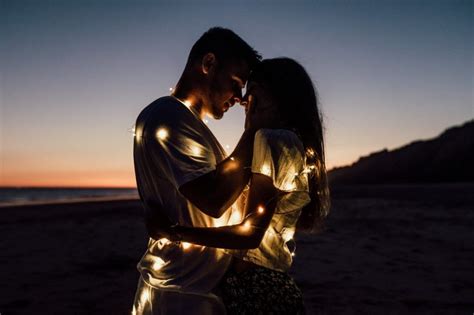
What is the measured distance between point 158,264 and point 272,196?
2.35 feet

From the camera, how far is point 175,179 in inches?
76.5

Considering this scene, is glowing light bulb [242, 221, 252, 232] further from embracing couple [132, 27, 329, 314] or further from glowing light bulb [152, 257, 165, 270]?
glowing light bulb [152, 257, 165, 270]

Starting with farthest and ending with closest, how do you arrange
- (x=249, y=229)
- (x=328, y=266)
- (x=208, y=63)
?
(x=328, y=266) → (x=208, y=63) → (x=249, y=229)

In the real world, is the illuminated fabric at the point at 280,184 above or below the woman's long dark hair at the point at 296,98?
below

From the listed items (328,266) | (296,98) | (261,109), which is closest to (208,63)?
(261,109)

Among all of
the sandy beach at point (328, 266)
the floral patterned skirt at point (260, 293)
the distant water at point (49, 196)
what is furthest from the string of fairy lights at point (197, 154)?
the distant water at point (49, 196)

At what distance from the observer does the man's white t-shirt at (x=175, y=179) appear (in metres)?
1.98

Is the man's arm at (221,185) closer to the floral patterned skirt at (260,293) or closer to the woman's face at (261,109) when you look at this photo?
the woman's face at (261,109)

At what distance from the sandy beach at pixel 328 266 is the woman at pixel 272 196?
3.40 m

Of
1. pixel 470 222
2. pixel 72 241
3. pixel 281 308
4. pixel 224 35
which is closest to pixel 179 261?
pixel 281 308

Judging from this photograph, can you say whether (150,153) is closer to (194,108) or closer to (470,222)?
(194,108)

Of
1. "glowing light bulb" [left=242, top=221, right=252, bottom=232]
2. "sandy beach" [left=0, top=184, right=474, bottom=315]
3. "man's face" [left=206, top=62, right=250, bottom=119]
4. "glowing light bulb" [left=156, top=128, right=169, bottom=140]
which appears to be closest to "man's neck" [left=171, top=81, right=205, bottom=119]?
"man's face" [left=206, top=62, right=250, bottom=119]

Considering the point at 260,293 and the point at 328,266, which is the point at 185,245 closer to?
the point at 260,293

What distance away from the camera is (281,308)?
6.59 ft
